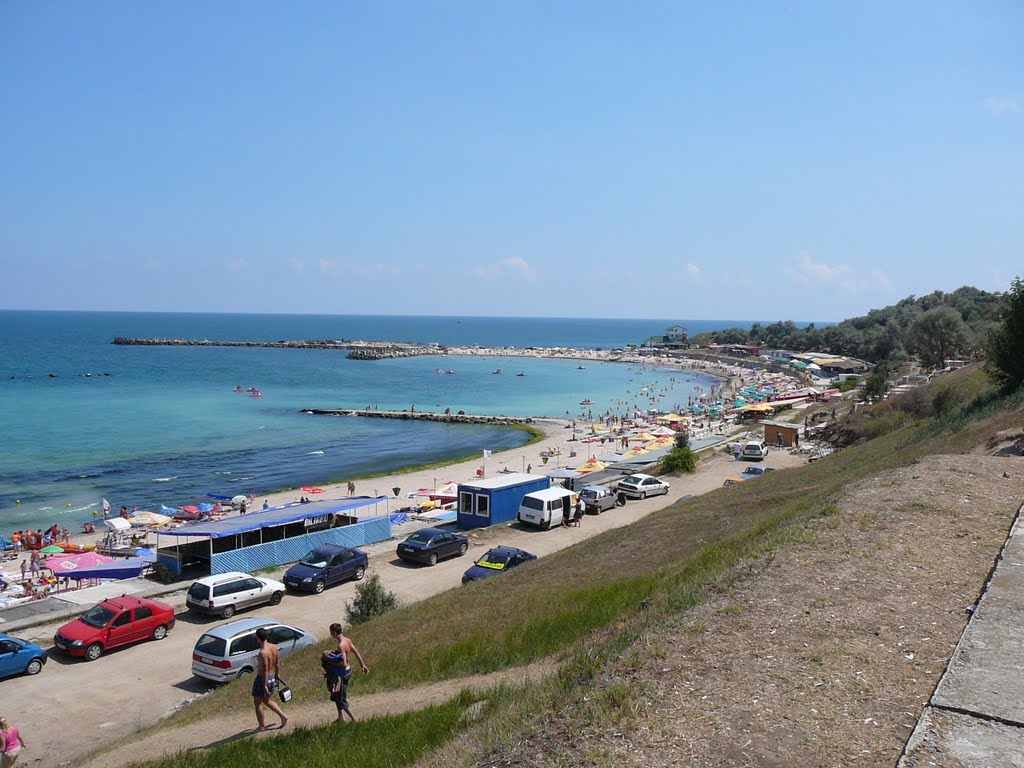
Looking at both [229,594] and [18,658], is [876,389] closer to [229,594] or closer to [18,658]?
[229,594]

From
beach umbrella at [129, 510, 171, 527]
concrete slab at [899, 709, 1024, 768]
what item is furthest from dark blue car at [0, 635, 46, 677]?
beach umbrella at [129, 510, 171, 527]

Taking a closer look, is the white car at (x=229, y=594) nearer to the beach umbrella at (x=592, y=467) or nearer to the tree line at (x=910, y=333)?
the beach umbrella at (x=592, y=467)

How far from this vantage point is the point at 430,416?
69.6 metres

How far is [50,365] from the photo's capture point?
11706cm

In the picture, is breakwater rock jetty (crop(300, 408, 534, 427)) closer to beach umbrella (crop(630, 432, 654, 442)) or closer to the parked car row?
beach umbrella (crop(630, 432, 654, 442))

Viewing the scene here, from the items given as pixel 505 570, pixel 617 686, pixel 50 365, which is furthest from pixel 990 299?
pixel 50 365

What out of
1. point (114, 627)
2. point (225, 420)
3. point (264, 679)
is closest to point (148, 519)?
point (114, 627)

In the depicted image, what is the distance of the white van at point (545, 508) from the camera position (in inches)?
961

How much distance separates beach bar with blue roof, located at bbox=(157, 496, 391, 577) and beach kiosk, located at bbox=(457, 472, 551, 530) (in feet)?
9.32

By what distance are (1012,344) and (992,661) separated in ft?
85.7

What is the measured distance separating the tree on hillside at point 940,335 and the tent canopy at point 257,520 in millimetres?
68081

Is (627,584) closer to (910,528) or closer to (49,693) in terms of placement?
(910,528)

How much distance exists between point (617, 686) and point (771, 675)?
1.33 m

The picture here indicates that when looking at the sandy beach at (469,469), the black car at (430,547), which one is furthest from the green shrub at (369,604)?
the sandy beach at (469,469)
